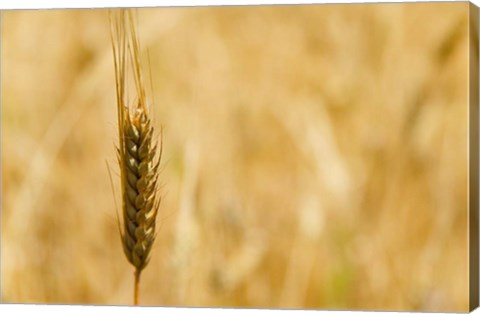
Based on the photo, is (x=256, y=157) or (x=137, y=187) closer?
(x=137, y=187)

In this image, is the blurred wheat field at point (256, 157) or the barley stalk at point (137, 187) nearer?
the barley stalk at point (137, 187)

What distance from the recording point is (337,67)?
15.8 ft

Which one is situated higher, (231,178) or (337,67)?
(337,67)

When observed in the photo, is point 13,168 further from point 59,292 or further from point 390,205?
point 390,205

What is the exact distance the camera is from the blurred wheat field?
15.5 feet

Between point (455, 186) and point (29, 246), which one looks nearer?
point (455, 186)

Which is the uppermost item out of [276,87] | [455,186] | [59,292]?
[276,87]

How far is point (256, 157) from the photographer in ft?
16.3

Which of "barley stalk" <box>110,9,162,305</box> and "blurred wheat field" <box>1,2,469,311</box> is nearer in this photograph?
"barley stalk" <box>110,9,162,305</box>

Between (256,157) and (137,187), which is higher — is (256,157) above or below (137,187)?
below

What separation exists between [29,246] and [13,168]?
28 cm

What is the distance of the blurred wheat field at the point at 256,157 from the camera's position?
471 centimetres

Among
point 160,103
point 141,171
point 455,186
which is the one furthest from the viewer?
point 160,103

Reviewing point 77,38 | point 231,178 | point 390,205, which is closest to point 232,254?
point 231,178
